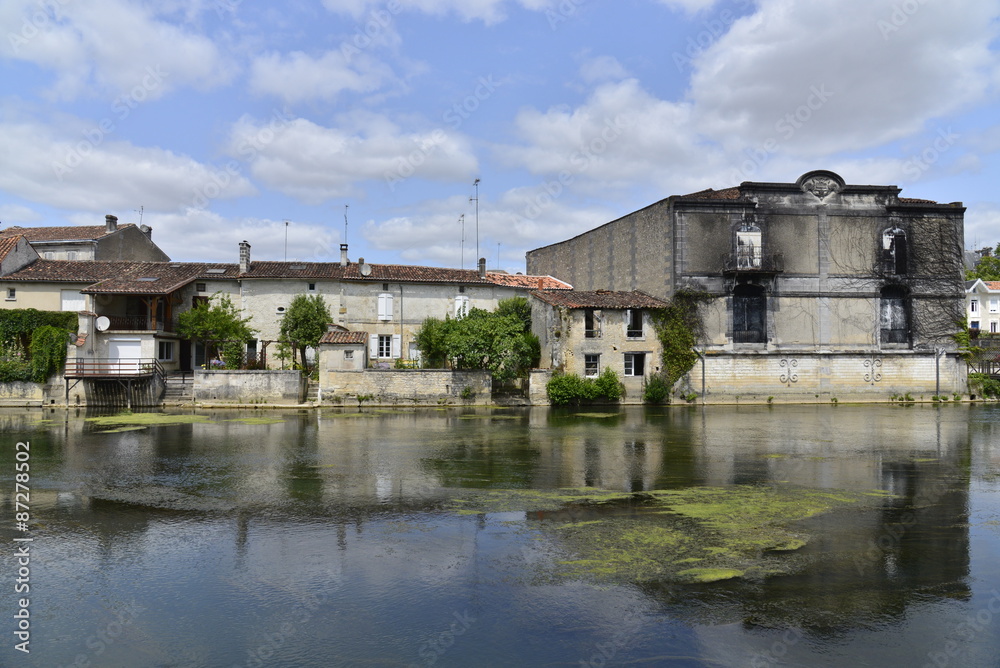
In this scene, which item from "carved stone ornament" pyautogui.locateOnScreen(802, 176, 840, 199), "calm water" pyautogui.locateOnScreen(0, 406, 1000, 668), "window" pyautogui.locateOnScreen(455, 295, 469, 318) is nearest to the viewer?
"calm water" pyautogui.locateOnScreen(0, 406, 1000, 668)

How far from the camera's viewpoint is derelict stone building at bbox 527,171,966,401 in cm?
3794

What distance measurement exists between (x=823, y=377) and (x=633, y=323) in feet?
38.9

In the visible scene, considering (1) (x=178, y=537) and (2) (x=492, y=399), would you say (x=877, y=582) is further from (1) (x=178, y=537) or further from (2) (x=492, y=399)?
(2) (x=492, y=399)

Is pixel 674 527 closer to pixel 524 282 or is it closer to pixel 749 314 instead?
pixel 749 314

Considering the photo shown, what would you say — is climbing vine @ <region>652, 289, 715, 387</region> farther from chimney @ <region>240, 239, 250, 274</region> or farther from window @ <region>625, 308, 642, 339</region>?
chimney @ <region>240, 239, 250, 274</region>

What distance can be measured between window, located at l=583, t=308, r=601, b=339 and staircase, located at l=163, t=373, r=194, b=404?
845 inches

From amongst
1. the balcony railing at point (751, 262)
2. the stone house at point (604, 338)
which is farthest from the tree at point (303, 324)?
the balcony railing at point (751, 262)

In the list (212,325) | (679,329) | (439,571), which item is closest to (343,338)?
(212,325)

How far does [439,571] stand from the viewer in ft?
29.2

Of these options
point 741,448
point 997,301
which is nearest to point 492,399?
point 741,448

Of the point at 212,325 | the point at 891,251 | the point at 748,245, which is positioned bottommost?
the point at 212,325

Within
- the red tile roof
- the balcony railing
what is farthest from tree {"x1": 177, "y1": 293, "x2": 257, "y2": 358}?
the balcony railing

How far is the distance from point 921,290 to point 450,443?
111ft

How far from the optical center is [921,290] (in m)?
39.7
